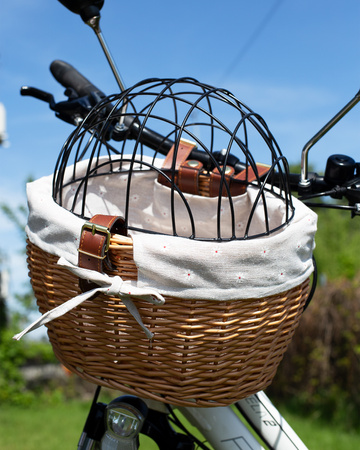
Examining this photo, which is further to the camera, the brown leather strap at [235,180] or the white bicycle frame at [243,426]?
the brown leather strap at [235,180]

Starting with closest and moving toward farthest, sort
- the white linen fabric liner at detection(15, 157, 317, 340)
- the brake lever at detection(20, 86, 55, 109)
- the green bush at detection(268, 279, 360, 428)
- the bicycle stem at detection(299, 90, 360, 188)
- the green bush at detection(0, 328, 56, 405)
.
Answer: the white linen fabric liner at detection(15, 157, 317, 340) → the bicycle stem at detection(299, 90, 360, 188) → the brake lever at detection(20, 86, 55, 109) → the green bush at detection(268, 279, 360, 428) → the green bush at detection(0, 328, 56, 405)

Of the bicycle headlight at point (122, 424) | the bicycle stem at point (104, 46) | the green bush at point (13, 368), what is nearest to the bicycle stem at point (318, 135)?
the bicycle stem at point (104, 46)

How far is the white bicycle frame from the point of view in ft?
2.64

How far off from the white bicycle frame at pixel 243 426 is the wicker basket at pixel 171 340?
0.11m

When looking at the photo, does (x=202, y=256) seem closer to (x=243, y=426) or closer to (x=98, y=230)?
(x=98, y=230)

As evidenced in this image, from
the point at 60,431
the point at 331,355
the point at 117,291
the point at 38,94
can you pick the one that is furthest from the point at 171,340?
the point at 60,431

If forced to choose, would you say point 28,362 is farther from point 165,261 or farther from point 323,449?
point 165,261

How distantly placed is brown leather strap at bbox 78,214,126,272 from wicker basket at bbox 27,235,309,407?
2cm

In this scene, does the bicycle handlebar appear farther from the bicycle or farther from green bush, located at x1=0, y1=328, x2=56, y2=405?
green bush, located at x1=0, y1=328, x2=56, y2=405

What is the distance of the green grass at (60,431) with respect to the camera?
117 inches

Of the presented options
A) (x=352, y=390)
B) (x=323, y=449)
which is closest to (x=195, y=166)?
(x=323, y=449)

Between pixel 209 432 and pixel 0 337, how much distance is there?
4271mm

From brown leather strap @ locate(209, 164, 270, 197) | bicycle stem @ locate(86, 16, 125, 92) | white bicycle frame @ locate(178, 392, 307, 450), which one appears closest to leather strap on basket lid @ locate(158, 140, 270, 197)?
brown leather strap @ locate(209, 164, 270, 197)

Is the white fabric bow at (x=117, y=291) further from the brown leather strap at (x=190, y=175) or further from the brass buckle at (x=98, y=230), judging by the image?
the brown leather strap at (x=190, y=175)
